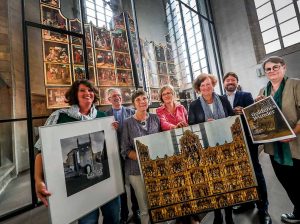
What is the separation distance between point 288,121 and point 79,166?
1.96 meters

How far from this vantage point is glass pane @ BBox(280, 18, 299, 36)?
7120 mm

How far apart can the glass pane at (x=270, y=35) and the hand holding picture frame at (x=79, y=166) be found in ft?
27.0

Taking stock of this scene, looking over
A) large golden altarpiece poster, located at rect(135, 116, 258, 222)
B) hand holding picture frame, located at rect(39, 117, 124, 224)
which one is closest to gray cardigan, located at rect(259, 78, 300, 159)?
large golden altarpiece poster, located at rect(135, 116, 258, 222)

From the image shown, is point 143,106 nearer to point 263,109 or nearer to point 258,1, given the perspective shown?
point 263,109

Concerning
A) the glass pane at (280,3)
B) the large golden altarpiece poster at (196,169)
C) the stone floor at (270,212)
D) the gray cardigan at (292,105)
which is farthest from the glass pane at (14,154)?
the glass pane at (280,3)

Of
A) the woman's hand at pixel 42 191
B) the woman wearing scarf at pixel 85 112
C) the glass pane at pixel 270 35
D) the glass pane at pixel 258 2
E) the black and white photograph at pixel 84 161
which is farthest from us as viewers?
the glass pane at pixel 258 2

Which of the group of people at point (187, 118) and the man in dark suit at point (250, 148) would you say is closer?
the group of people at point (187, 118)

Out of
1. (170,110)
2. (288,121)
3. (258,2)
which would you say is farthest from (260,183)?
(258,2)

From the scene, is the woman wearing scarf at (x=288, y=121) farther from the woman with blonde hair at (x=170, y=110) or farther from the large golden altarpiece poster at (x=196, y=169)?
the woman with blonde hair at (x=170, y=110)

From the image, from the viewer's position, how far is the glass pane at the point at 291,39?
7.03m

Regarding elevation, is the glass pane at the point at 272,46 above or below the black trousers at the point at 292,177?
above

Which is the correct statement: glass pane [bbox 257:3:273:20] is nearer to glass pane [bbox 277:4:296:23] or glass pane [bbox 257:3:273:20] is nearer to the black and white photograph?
glass pane [bbox 277:4:296:23]

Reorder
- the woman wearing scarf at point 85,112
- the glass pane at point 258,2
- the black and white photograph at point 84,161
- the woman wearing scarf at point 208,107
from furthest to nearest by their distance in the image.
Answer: the glass pane at point 258,2 → the woman wearing scarf at point 208,107 → the woman wearing scarf at point 85,112 → the black and white photograph at point 84,161

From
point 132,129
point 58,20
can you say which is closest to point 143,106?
point 132,129
